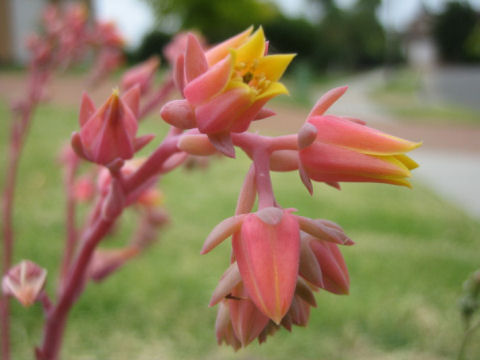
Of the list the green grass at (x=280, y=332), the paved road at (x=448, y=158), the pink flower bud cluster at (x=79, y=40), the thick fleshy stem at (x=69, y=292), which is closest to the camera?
the thick fleshy stem at (x=69, y=292)

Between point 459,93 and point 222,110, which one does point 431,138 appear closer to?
point 222,110

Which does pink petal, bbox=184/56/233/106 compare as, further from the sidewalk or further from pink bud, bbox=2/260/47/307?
the sidewalk

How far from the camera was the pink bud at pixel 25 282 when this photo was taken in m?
0.34

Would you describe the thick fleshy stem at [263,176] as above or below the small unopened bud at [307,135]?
below

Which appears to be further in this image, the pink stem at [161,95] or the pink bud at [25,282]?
the pink stem at [161,95]

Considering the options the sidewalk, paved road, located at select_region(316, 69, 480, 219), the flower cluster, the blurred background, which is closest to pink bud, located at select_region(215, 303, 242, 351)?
the flower cluster

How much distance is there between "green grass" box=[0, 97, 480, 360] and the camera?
1.09 m

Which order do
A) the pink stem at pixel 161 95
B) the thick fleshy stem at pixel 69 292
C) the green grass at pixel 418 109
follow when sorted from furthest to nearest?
the green grass at pixel 418 109
the pink stem at pixel 161 95
the thick fleshy stem at pixel 69 292

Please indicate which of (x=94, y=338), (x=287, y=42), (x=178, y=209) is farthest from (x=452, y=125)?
(x=287, y=42)

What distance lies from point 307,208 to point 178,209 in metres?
0.62

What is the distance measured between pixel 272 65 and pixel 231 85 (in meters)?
0.03

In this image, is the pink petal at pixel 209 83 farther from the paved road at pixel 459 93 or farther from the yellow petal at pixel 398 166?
the paved road at pixel 459 93

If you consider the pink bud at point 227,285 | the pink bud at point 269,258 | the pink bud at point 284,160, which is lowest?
the pink bud at point 227,285

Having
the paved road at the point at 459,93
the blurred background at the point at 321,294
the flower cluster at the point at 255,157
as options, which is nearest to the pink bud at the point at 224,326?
the flower cluster at the point at 255,157
